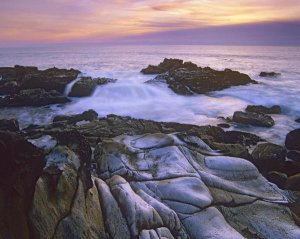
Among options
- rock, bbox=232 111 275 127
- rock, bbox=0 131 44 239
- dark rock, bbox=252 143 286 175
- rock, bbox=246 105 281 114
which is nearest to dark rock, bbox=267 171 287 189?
dark rock, bbox=252 143 286 175

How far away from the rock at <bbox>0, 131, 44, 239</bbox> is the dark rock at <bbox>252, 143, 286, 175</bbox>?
7.75m

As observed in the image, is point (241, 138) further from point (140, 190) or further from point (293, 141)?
point (140, 190)

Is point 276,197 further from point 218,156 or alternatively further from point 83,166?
point 83,166

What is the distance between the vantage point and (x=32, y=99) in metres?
22.1

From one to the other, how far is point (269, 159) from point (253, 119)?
22.6 ft

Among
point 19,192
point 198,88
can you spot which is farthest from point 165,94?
point 19,192

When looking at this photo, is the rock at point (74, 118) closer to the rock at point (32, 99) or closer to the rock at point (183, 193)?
the rock at point (32, 99)

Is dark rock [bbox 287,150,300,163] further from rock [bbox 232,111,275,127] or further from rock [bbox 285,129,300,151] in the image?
rock [bbox 232,111,275,127]

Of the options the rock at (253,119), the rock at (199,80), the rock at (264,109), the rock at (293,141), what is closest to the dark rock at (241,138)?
the rock at (293,141)

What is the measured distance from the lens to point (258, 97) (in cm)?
2541

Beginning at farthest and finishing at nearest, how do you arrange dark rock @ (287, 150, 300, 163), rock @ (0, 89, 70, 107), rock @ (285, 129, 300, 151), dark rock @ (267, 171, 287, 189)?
rock @ (0, 89, 70, 107) → rock @ (285, 129, 300, 151) → dark rock @ (287, 150, 300, 163) → dark rock @ (267, 171, 287, 189)

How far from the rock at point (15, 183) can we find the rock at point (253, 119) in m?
14.1

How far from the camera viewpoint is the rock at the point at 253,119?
17.5m

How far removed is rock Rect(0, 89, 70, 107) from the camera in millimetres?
21844
